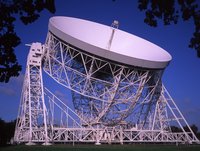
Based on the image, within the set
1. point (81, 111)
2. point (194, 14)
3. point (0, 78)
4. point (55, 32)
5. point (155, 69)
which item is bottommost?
point (0, 78)

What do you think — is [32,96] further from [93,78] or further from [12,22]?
[12,22]

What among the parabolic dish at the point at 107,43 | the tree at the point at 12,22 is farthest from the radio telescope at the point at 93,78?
the tree at the point at 12,22

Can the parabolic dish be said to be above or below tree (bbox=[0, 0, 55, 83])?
above

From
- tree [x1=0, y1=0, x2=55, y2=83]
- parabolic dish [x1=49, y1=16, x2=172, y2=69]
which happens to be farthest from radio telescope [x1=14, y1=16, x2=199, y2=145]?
tree [x1=0, y1=0, x2=55, y2=83]

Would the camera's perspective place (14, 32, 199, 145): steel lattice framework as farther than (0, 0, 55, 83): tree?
Yes

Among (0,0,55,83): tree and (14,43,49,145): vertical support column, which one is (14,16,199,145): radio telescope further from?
(0,0,55,83): tree

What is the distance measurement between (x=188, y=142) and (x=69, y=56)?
17744 millimetres

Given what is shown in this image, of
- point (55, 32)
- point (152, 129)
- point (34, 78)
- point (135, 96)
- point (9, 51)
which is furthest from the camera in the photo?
point (152, 129)

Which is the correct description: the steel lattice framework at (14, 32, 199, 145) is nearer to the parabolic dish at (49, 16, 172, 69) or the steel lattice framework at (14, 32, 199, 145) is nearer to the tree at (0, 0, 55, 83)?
the parabolic dish at (49, 16, 172, 69)

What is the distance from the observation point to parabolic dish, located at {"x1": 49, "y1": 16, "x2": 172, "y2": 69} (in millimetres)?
30531

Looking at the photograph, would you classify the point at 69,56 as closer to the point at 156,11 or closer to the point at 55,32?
the point at 55,32

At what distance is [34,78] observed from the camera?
36938 millimetres

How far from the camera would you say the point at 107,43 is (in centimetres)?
3447

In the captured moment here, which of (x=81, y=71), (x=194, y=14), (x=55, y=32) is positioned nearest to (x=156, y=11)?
(x=194, y=14)
